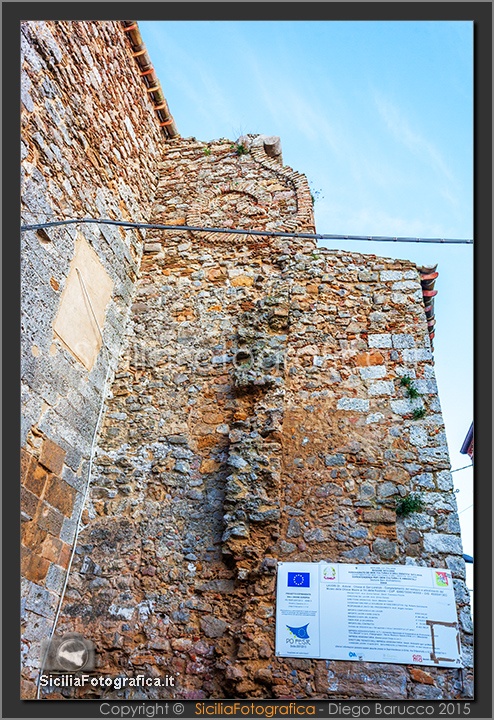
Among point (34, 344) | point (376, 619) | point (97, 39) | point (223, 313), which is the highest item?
point (97, 39)

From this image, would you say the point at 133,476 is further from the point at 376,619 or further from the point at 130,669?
the point at 376,619

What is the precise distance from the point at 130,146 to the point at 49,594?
4594 millimetres

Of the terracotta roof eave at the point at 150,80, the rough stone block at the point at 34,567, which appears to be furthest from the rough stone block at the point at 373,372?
the terracotta roof eave at the point at 150,80

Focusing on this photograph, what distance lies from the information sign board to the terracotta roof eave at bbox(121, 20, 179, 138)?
571 cm

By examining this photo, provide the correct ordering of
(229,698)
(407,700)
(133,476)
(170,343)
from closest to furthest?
(407,700), (229,698), (133,476), (170,343)

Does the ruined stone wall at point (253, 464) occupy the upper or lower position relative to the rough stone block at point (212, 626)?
upper

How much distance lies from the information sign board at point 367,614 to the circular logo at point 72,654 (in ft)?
4.59

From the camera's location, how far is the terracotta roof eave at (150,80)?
6340 millimetres

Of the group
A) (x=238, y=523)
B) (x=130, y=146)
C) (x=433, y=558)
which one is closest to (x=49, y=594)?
(x=238, y=523)

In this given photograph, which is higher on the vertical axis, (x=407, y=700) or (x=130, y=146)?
(x=130, y=146)

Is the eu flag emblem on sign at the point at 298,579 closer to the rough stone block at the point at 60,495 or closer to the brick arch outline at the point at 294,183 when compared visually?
the rough stone block at the point at 60,495

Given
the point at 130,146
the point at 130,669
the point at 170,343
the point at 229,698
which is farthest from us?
the point at 130,146

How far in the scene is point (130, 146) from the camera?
6082mm

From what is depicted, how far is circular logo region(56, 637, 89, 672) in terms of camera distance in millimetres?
3789
